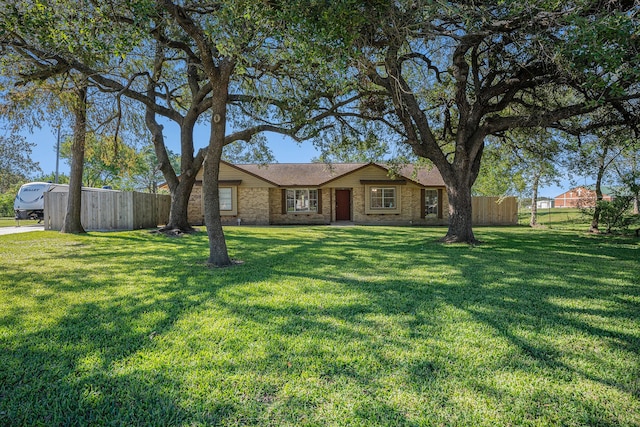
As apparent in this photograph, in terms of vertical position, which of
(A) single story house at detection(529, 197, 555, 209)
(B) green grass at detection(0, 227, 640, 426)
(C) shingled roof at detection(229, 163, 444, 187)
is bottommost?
(B) green grass at detection(0, 227, 640, 426)

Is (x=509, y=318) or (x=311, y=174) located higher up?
(x=311, y=174)

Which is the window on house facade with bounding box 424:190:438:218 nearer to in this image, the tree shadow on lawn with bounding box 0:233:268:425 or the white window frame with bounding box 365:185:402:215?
the white window frame with bounding box 365:185:402:215

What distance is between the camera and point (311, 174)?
2188 cm

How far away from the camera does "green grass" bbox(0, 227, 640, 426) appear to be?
201 centimetres

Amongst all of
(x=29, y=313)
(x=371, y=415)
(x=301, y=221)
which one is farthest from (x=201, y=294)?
(x=301, y=221)

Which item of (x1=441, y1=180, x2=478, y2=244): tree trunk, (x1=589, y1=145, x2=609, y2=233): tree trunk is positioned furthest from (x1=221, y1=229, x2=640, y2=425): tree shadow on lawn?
(x1=589, y1=145, x2=609, y2=233): tree trunk

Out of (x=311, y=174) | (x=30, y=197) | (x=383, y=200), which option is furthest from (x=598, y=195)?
(x=30, y=197)

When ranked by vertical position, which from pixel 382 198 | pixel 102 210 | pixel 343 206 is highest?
pixel 382 198

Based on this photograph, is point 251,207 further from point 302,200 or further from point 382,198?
point 382,198

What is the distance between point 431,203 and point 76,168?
18.5 m

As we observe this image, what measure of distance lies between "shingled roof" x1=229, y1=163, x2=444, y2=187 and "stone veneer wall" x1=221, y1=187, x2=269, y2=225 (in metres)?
1.08

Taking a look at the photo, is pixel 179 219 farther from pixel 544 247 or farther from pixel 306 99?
pixel 544 247

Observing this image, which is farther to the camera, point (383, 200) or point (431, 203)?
point (431, 203)

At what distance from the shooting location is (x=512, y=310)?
382 centimetres
